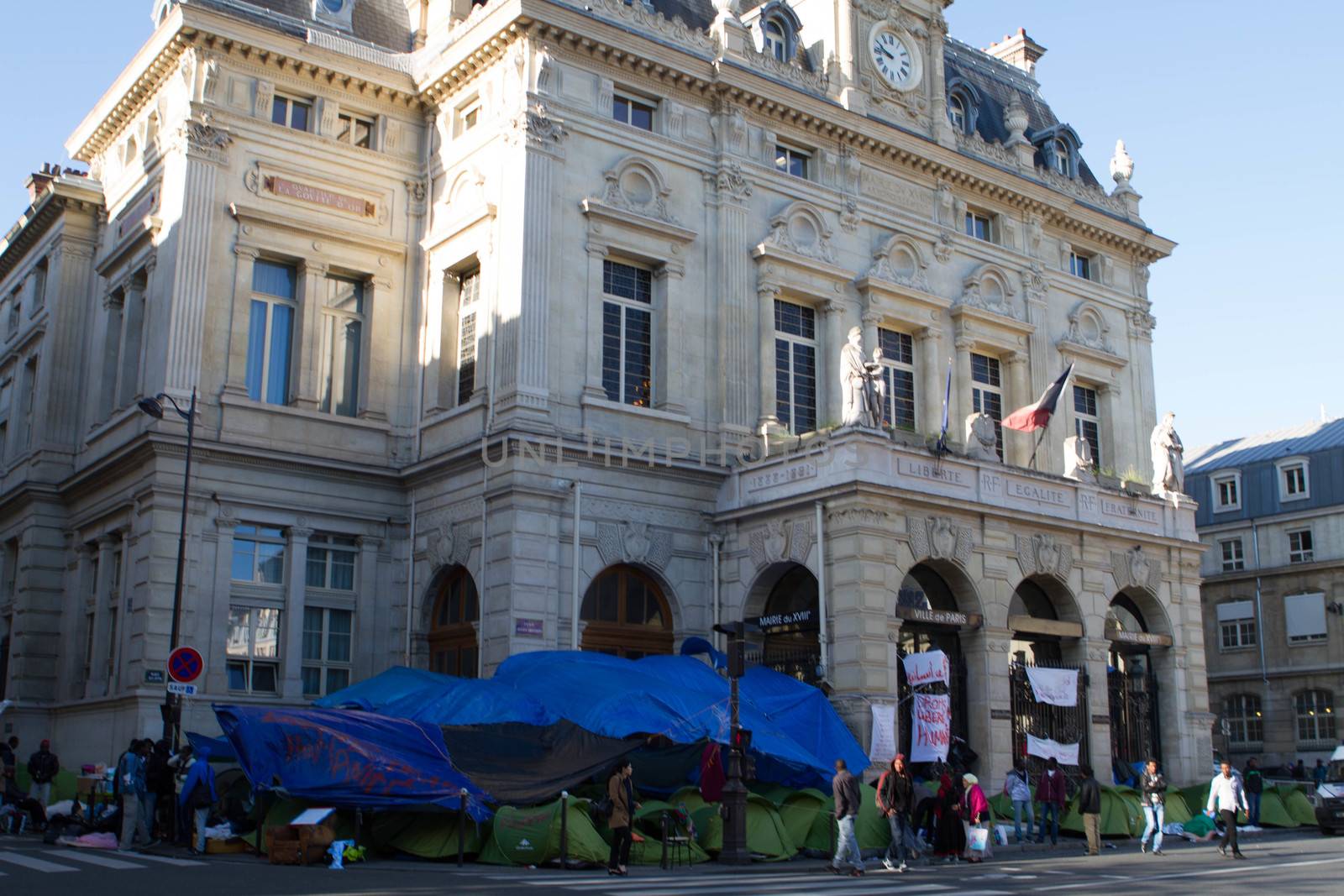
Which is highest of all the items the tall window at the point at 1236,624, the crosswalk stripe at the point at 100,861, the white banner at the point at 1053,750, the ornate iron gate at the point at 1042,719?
the tall window at the point at 1236,624

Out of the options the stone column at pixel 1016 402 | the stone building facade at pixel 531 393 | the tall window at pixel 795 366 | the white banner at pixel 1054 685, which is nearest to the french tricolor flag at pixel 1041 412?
the stone building facade at pixel 531 393

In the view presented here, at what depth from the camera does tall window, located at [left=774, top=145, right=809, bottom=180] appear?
3678 cm

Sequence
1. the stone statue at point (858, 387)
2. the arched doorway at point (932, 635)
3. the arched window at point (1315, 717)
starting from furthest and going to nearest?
the arched window at point (1315, 717) → the arched doorway at point (932, 635) → the stone statue at point (858, 387)

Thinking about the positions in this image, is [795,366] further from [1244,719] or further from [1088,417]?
[1244,719]

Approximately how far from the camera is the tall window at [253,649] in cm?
3133

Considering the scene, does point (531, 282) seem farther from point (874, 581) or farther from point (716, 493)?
point (874, 581)

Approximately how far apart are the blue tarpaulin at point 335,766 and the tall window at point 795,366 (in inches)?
630

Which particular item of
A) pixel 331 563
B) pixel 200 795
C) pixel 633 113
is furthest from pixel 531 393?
pixel 200 795

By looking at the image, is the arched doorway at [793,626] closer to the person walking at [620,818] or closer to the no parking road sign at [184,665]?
the person walking at [620,818]

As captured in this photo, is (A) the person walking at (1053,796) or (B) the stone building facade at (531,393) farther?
(B) the stone building facade at (531,393)

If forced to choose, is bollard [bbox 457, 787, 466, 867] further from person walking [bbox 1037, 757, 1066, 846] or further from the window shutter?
the window shutter

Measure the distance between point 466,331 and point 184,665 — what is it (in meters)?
13.1

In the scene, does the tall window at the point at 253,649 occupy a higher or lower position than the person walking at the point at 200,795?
higher

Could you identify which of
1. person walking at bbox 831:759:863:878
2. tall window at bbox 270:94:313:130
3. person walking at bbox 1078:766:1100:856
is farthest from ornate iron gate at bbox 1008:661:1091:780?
tall window at bbox 270:94:313:130
